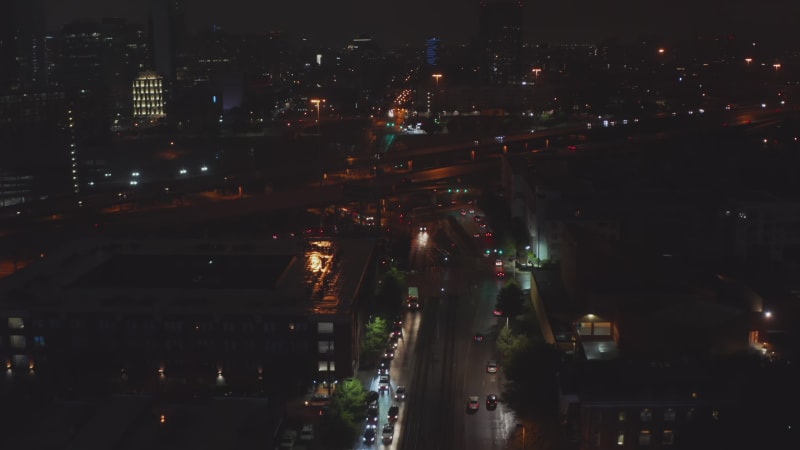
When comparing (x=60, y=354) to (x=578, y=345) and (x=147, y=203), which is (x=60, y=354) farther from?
(x=147, y=203)

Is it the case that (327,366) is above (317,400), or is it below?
above

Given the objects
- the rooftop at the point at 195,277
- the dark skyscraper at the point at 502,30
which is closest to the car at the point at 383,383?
the rooftop at the point at 195,277

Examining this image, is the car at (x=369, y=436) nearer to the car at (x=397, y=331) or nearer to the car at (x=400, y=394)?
the car at (x=400, y=394)

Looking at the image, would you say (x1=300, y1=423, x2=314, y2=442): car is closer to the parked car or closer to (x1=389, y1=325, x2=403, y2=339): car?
the parked car

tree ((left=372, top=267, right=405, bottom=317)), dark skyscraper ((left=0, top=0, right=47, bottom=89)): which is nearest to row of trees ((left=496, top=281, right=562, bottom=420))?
tree ((left=372, top=267, right=405, bottom=317))

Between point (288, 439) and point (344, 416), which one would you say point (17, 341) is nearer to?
point (288, 439)

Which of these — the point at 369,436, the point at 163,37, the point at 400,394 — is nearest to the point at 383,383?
the point at 400,394
